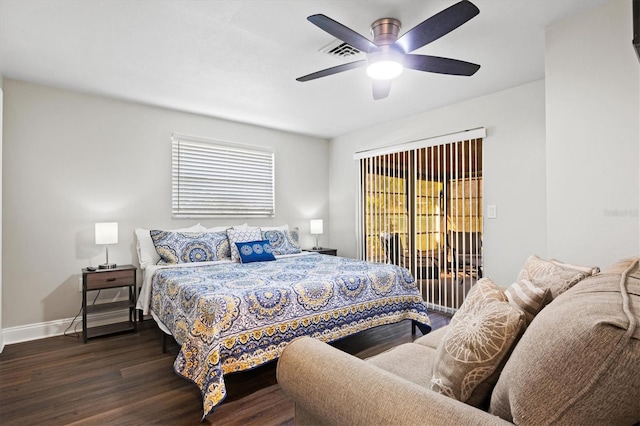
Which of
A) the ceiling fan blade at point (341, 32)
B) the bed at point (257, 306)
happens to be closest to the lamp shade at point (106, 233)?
the bed at point (257, 306)

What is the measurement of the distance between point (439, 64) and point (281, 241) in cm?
297

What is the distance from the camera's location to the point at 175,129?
4.29m

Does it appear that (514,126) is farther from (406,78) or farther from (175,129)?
(175,129)

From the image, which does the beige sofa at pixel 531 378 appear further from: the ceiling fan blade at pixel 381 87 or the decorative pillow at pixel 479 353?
the ceiling fan blade at pixel 381 87

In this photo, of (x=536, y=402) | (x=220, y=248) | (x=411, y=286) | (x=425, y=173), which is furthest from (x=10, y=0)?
(x=425, y=173)

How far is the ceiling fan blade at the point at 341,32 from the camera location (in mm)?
1847

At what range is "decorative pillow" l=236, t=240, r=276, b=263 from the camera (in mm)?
3816

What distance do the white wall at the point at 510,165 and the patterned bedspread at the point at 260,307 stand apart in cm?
116

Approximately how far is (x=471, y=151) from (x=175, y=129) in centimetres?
365

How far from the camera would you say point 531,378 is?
77cm

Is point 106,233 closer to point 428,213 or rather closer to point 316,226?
point 316,226

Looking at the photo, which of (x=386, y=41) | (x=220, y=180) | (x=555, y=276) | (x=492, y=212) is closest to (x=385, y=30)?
(x=386, y=41)

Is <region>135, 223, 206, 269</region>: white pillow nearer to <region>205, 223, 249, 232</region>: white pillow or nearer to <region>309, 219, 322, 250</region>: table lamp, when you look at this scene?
<region>205, 223, 249, 232</region>: white pillow

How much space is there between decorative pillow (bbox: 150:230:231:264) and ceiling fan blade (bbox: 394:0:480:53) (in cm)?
293
